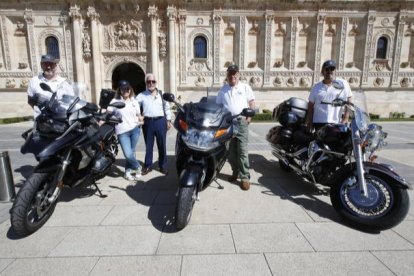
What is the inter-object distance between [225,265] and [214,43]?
19222mm

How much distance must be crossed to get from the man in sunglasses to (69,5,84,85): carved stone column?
17.4m

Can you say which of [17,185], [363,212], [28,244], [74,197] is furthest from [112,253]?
[17,185]

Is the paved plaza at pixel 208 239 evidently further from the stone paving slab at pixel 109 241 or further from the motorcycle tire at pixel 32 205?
the motorcycle tire at pixel 32 205

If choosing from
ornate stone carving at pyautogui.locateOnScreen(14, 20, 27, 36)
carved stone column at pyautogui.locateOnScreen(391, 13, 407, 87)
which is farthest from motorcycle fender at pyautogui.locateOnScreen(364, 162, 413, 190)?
ornate stone carving at pyautogui.locateOnScreen(14, 20, 27, 36)

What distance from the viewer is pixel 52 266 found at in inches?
84.5

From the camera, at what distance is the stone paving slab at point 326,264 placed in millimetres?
2059

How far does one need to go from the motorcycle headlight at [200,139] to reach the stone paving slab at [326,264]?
129 cm

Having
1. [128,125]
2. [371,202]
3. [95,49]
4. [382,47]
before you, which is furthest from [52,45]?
[382,47]

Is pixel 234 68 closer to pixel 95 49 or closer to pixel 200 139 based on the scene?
pixel 200 139

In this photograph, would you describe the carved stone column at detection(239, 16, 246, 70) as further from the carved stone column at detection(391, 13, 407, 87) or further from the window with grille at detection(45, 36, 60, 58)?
the window with grille at detection(45, 36, 60, 58)

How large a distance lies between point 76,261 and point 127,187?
2.04 meters

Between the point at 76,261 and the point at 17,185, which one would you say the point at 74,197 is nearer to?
the point at 17,185

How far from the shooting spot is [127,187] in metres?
4.21

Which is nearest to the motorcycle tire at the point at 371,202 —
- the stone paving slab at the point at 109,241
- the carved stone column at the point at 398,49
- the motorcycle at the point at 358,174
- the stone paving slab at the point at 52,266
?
the motorcycle at the point at 358,174
